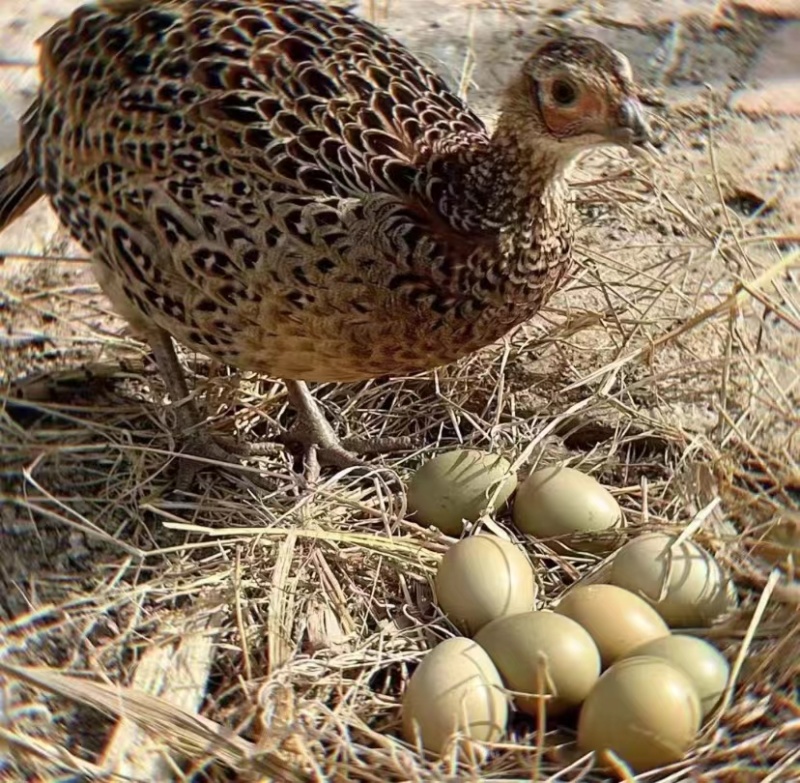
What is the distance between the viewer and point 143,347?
3.29 meters

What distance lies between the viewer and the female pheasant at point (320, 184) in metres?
2.41

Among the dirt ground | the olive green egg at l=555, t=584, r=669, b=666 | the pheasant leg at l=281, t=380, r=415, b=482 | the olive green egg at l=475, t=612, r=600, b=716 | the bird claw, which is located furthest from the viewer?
Result: the pheasant leg at l=281, t=380, r=415, b=482

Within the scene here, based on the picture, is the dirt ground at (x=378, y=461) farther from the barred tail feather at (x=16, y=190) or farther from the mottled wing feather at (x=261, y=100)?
the mottled wing feather at (x=261, y=100)

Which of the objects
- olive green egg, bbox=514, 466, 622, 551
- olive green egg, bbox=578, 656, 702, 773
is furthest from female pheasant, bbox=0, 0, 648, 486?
olive green egg, bbox=578, 656, 702, 773

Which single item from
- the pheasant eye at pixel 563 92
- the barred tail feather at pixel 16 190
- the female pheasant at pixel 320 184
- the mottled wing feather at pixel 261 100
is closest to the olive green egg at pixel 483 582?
the female pheasant at pixel 320 184

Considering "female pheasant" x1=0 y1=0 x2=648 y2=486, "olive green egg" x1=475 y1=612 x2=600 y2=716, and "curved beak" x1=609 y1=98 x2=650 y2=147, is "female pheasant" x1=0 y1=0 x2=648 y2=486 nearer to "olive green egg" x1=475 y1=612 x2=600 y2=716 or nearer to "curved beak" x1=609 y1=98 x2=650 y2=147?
"curved beak" x1=609 y1=98 x2=650 y2=147

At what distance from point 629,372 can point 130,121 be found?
1516mm

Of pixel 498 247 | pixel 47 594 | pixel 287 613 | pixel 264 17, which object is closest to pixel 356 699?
pixel 287 613

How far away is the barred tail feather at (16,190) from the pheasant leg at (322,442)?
2.96ft

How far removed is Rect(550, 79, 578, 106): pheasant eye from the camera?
2330 millimetres

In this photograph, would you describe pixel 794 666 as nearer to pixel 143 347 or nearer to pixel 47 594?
pixel 47 594

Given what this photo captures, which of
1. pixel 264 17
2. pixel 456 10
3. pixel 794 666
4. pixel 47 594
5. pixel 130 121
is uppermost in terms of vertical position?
pixel 264 17

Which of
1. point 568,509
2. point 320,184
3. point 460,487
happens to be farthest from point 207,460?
point 568,509

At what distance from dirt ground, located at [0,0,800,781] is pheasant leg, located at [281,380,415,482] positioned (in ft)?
0.26
